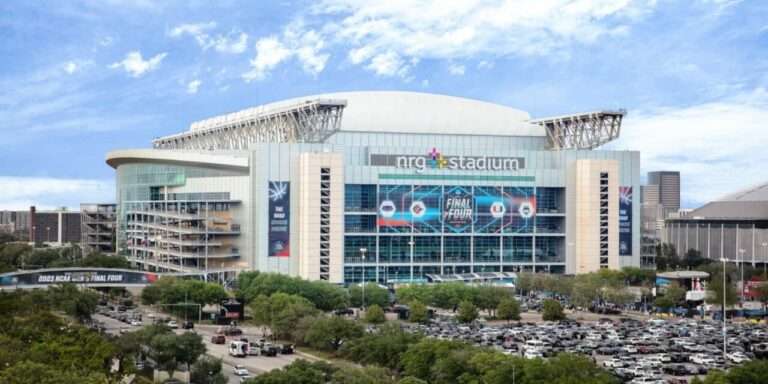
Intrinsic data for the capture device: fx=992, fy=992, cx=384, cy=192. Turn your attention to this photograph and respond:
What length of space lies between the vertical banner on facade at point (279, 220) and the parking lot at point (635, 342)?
24916 millimetres

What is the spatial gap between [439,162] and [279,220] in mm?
18504

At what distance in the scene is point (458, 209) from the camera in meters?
105

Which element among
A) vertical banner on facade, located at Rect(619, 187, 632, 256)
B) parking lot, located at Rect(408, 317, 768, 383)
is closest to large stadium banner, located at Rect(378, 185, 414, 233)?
vertical banner on facade, located at Rect(619, 187, 632, 256)

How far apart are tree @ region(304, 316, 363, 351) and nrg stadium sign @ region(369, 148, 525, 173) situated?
46.0 m

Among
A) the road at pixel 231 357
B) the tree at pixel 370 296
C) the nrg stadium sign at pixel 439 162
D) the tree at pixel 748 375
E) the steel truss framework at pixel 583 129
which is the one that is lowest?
the road at pixel 231 357

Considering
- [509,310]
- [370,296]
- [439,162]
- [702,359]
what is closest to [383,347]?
[702,359]

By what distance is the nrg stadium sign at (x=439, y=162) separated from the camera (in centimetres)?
10406

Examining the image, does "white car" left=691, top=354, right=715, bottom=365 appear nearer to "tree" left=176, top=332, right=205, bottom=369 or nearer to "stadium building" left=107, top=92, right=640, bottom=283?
"tree" left=176, top=332, right=205, bottom=369

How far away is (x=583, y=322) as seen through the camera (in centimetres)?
7944

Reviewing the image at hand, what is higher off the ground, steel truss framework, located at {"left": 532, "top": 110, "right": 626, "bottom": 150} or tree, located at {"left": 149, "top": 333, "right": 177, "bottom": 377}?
steel truss framework, located at {"left": 532, "top": 110, "right": 626, "bottom": 150}

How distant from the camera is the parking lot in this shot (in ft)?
178

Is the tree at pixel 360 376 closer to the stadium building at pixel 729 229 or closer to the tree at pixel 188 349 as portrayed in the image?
the tree at pixel 188 349

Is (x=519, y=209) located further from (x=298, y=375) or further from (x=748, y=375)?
(x=298, y=375)

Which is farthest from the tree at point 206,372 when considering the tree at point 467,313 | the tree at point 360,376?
the tree at point 467,313
